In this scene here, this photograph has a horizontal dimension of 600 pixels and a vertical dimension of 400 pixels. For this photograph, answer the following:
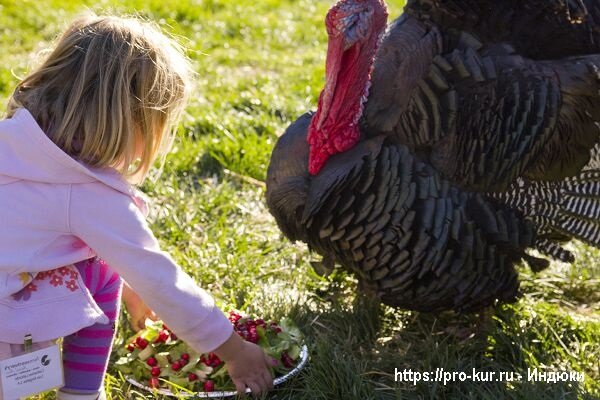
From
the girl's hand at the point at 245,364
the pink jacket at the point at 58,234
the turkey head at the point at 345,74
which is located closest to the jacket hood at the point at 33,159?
the pink jacket at the point at 58,234

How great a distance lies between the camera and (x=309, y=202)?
2932 mm

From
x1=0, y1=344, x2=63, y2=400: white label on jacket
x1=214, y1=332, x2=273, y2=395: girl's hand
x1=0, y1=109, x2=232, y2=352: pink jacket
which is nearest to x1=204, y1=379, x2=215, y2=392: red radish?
x1=214, y1=332, x2=273, y2=395: girl's hand

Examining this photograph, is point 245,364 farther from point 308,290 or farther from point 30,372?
point 308,290

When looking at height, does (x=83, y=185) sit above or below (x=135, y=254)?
above

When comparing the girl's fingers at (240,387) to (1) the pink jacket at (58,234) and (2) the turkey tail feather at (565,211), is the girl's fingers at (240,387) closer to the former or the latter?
(1) the pink jacket at (58,234)

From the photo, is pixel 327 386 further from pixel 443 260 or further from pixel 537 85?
pixel 537 85

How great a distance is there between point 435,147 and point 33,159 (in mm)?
1372

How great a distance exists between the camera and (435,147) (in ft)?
9.77

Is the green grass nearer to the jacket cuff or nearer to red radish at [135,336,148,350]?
red radish at [135,336,148,350]

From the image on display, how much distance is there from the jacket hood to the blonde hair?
0.06 meters

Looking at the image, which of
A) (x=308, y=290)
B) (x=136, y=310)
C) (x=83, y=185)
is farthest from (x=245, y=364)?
(x=308, y=290)

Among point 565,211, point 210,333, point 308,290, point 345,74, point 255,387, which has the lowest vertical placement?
point 308,290

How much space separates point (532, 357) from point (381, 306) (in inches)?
25.1

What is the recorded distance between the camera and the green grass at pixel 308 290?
2781 mm
